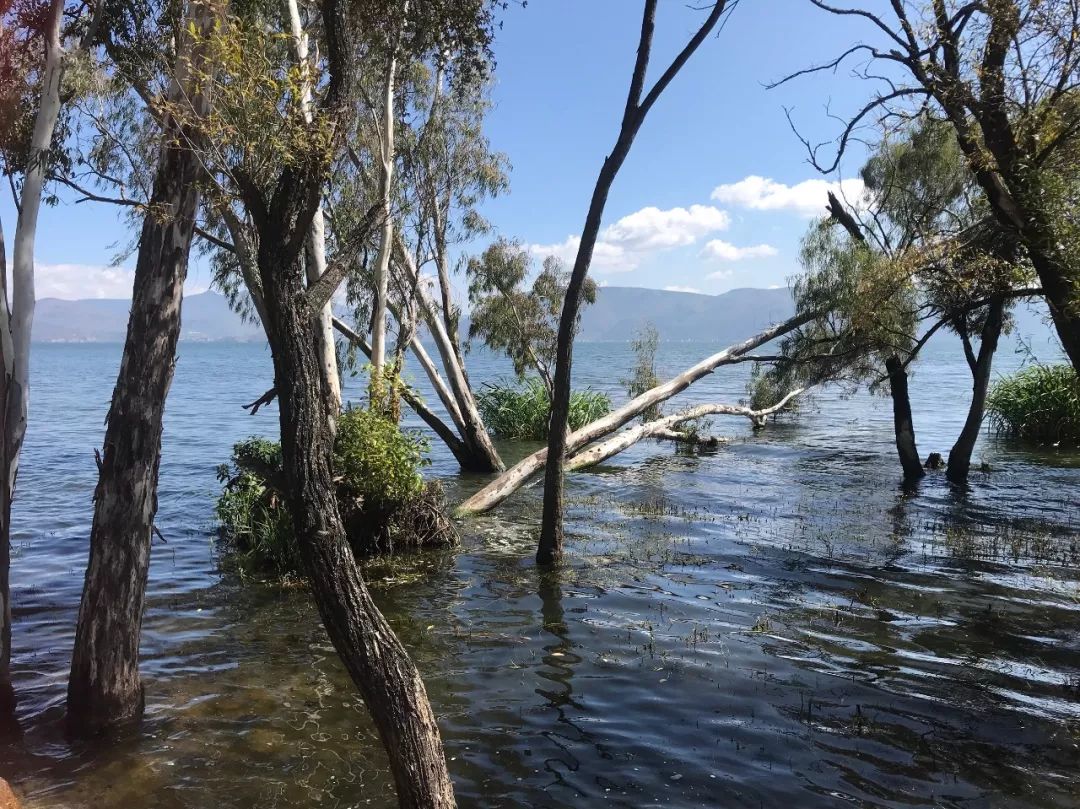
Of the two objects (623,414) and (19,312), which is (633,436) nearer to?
(623,414)

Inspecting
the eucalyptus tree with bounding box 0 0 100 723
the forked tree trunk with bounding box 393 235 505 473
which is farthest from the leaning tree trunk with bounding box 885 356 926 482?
the eucalyptus tree with bounding box 0 0 100 723

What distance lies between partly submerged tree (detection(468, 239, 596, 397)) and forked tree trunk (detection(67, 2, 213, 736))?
1698 centimetres

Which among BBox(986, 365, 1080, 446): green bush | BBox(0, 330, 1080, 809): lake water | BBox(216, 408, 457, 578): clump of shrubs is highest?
BBox(986, 365, 1080, 446): green bush

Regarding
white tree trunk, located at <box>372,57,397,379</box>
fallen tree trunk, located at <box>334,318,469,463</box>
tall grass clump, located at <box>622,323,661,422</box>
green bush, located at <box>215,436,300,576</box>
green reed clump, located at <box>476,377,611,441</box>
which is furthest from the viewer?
tall grass clump, located at <box>622,323,661,422</box>

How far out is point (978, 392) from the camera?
15477mm

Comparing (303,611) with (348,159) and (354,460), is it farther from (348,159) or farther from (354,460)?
(348,159)

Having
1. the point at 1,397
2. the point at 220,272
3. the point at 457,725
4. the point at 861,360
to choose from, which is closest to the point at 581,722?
the point at 457,725

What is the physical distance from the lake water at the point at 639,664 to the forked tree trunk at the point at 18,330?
38.4 inches

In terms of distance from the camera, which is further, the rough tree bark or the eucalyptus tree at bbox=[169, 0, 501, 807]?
the rough tree bark

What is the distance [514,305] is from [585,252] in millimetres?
13186

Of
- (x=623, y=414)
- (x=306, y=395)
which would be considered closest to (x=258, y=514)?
(x=306, y=395)

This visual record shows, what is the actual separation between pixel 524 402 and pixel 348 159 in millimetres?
11438

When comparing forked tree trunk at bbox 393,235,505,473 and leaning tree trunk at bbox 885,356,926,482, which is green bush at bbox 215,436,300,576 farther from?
leaning tree trunk at bbox 885,356,926,482

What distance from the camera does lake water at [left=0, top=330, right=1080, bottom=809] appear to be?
5289mm
